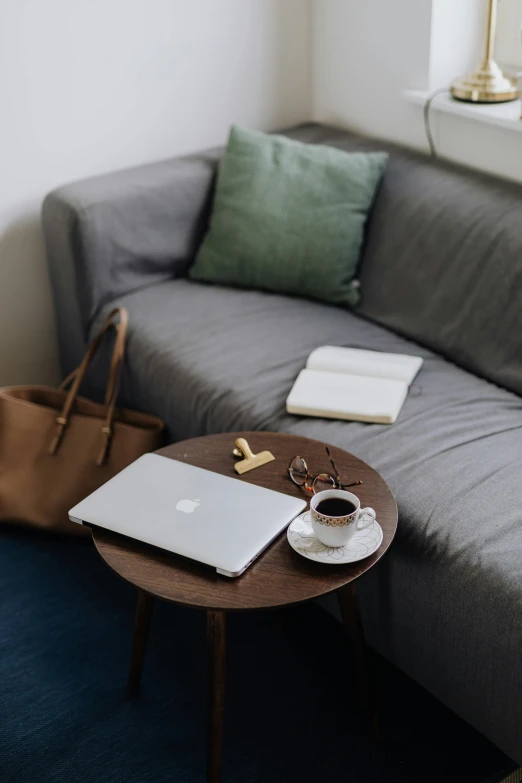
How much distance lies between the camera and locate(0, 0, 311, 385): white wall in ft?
7.11

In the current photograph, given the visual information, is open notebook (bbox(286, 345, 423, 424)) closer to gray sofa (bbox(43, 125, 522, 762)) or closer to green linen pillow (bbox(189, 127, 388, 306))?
gray sofa (bbox(43, 125, 522, 762))

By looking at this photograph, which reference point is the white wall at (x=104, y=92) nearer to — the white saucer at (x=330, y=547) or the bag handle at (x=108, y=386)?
the bag handle at (x=108, y=386)

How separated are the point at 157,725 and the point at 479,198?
1316 mm

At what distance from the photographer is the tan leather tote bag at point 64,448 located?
1936 millimetres

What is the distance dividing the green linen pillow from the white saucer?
968 millimetres

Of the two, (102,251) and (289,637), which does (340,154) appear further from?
(289,637)

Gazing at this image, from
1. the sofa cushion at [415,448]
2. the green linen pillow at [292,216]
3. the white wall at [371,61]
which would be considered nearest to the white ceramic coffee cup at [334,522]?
the sofa cushion at [415,448]

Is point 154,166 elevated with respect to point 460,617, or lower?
elevated

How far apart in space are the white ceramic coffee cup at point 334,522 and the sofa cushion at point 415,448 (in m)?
0.21

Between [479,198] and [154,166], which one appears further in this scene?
[154,166]

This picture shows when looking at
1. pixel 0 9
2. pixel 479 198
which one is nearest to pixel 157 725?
pixel 479 198

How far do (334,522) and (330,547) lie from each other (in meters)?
0.06

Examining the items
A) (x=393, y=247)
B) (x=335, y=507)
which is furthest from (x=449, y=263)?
(x=335, y=507)

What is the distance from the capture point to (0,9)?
2.05 meters
